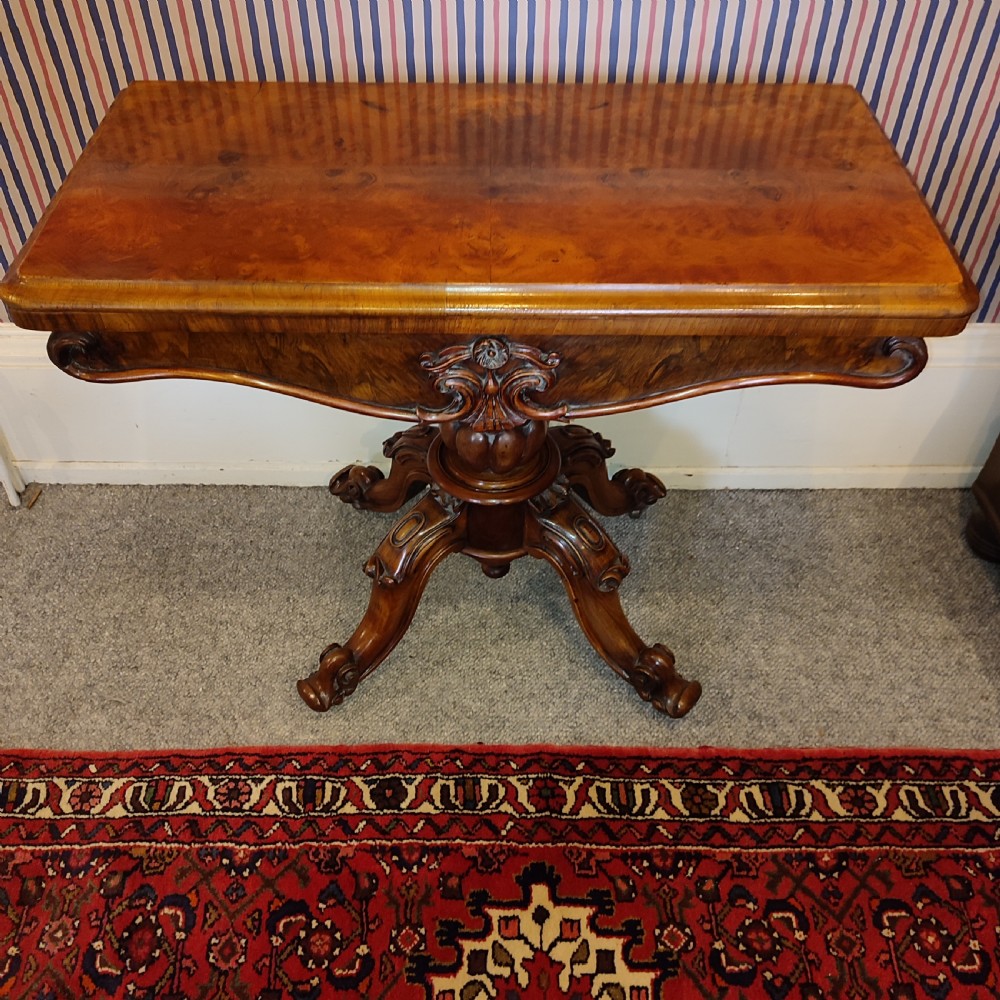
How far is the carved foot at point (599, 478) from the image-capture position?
136 cm

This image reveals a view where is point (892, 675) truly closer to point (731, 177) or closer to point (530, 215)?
point (731, 177)

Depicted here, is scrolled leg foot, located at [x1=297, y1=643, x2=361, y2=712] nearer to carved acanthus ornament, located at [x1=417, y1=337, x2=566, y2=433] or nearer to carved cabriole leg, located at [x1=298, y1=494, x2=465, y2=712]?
carved cabriole leg, located at [x1=298, y1=494, x2=465, y2=712]

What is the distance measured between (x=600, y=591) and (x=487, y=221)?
23.5 inches

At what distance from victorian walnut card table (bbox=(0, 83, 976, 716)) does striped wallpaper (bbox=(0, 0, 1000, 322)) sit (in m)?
0.12

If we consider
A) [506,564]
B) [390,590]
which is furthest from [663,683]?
[390,590]

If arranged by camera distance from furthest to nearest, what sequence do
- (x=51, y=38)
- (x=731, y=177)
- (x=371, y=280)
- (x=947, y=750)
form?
(x=947, y=750) < (x=51, y=38) < (x=731, y=177) < (x=371, y=280)

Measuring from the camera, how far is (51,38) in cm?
111

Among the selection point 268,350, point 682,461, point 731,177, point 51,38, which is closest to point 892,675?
point 682,461

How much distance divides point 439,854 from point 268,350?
68 centimetres

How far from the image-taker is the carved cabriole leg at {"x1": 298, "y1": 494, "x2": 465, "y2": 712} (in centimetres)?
122

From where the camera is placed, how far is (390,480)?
144cm

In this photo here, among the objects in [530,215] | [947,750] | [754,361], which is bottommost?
[947,750]

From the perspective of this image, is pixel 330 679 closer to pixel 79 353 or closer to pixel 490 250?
pixel 79 353

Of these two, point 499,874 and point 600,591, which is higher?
point 600,591
